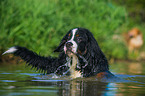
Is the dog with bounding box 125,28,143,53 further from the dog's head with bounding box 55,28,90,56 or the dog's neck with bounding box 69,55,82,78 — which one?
the dog's head with bounding box 55,28,90,56

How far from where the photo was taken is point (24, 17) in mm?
11039

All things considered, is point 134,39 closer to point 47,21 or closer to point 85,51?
point 47,21

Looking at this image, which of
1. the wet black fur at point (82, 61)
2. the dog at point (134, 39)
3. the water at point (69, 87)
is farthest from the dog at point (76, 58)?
the dog at point (134, 39)

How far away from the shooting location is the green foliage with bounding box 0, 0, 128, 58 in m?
10.5

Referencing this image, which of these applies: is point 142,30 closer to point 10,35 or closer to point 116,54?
point 116,54

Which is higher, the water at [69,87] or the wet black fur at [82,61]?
the wet black fur at [82,61]

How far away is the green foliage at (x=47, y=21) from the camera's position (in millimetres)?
10453

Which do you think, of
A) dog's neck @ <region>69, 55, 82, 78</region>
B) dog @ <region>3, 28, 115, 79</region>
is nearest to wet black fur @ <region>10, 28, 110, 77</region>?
dog @ <region>3, 28, 115, 79</region>

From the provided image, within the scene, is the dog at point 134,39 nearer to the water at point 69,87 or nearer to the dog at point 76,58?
the dog at point 76,58

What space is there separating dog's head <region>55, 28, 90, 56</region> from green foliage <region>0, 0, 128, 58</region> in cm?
382

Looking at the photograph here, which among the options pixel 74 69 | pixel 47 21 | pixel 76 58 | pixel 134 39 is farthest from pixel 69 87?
pixel 134 39

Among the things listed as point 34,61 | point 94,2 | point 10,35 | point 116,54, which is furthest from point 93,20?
point 34,61

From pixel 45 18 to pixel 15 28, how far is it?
55.9 inches

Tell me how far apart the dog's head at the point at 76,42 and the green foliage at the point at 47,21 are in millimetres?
3822
